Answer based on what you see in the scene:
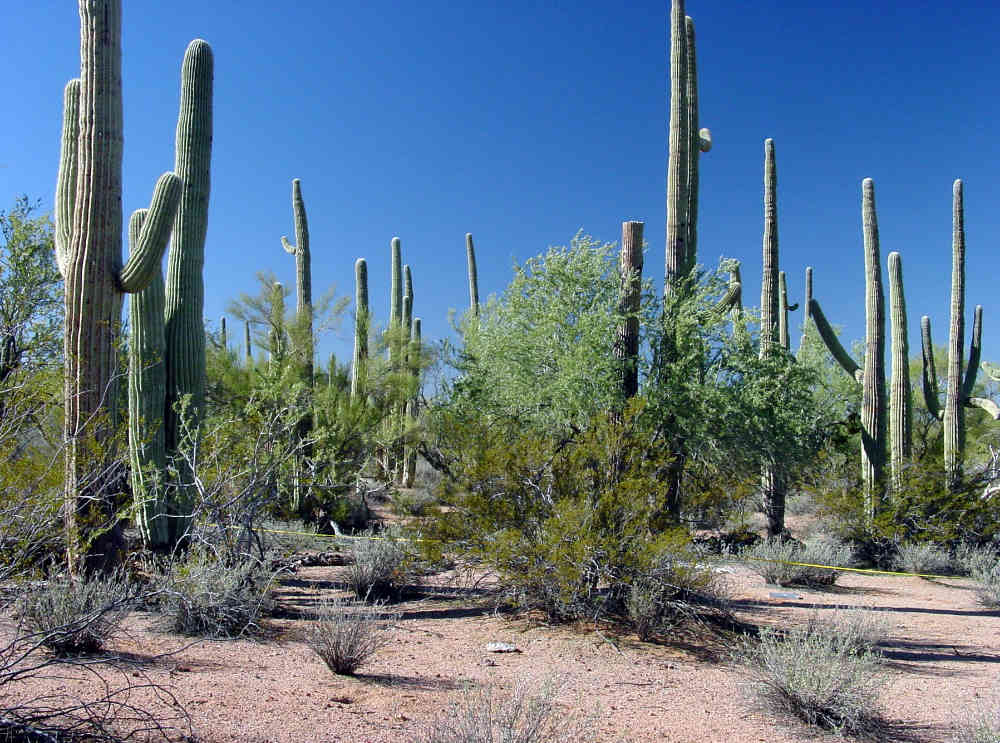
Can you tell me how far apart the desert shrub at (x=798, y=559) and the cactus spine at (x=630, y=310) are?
9.58 ft

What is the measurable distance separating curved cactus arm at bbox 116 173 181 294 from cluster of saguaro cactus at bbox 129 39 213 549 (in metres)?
0.20

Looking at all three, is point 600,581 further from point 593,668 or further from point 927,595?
point 927,595

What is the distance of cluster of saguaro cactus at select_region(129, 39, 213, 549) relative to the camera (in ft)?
30.6

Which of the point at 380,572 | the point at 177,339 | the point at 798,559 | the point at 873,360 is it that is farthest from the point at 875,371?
the point at 177,339

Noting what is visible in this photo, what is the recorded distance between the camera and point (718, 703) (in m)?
6.02

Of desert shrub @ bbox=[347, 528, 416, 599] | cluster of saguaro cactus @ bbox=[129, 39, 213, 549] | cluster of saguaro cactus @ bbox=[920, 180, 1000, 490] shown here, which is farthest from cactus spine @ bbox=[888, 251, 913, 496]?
cluster of saguaro cactus @ bbox=[129, 39, 213, 549]

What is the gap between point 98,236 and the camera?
27.6 feet

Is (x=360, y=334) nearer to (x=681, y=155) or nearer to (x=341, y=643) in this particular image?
(x=681, y=155)

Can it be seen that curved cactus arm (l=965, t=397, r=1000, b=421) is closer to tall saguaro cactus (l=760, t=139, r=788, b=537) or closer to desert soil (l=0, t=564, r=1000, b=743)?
tall saguaro cactus (l=760, t=139, r=788, b=537)

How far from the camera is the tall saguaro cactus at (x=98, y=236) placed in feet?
26.4

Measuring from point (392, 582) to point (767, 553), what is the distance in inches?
258

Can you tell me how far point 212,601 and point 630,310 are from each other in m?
6.73

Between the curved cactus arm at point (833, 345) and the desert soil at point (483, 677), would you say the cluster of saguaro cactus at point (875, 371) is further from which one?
the desert soil at point (483, 677)

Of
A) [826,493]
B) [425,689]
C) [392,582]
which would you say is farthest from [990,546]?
[425,689]
